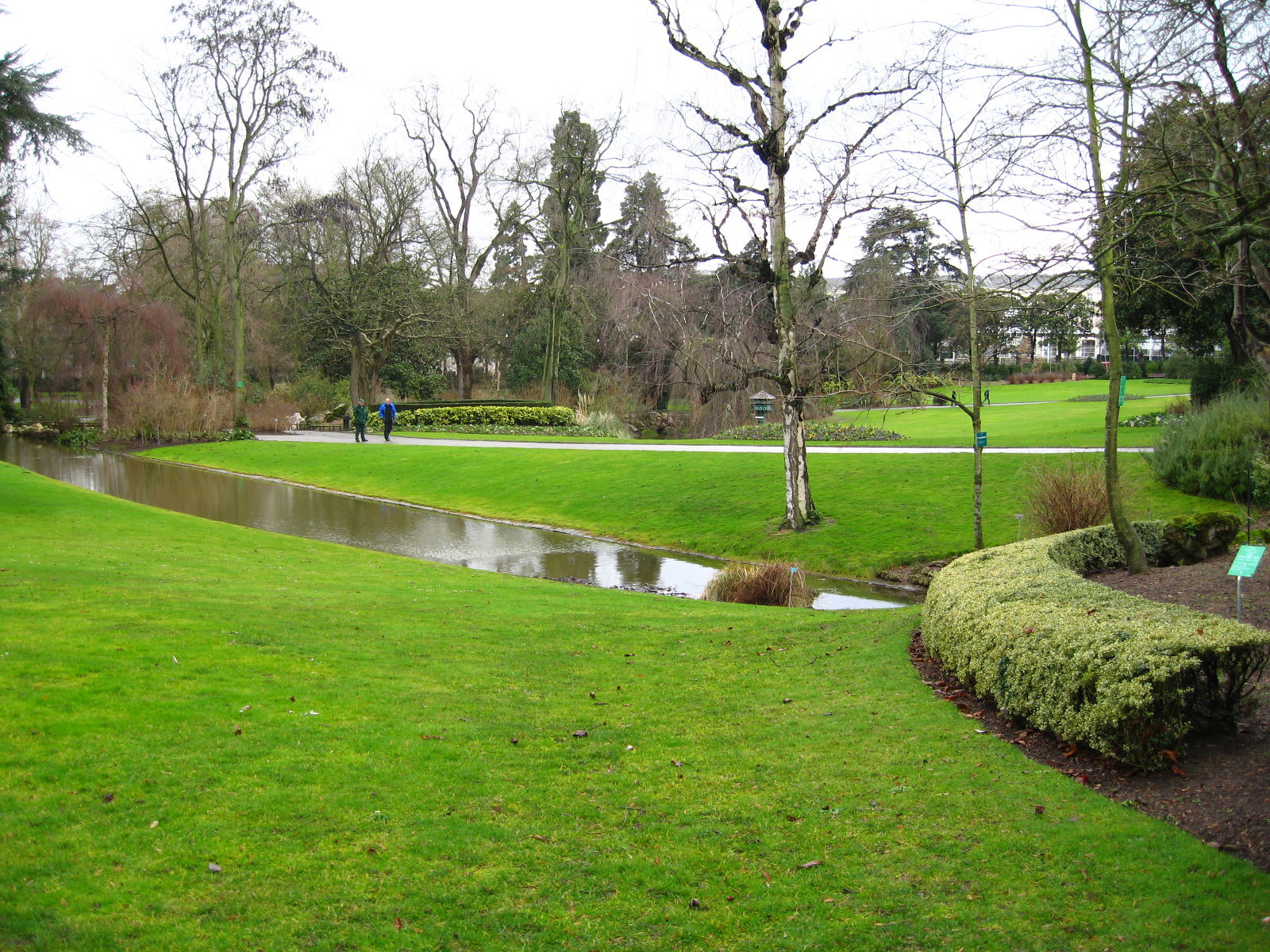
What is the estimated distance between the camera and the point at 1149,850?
4.68 meters

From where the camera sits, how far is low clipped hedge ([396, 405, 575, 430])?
41094 millimetres

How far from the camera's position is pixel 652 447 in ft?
98.1

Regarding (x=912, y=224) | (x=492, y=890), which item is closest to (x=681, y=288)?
(x=912, y=224)

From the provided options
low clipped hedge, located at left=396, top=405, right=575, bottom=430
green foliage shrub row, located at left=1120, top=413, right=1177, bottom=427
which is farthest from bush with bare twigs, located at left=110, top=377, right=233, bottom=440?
green foliage shrub row, located at left=1120, top=413, right=1177, bottom=427

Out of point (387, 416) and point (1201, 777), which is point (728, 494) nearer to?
point (1201, 777)

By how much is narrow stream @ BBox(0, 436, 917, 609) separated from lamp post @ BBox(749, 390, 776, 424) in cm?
1676

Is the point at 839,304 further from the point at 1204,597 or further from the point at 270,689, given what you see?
the point at 270,689

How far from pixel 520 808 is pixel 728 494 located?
16834mm

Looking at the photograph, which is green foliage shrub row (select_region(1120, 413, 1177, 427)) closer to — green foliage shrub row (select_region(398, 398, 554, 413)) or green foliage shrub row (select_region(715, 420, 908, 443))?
green foliage shrub row (select_region(715, 420, 908, 443))

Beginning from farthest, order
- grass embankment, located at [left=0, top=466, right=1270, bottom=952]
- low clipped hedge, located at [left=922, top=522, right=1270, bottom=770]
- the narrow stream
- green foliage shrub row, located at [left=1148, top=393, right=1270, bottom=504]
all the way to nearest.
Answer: green foliage shrub row, located at [left=1148, top=393, right=1270, bottom=504]
the narrow stream
low clipped hedge, located at [left=922, top=522, right=1270, bottom=770]
grass embankment, located at [left=0, top=466, right=1270, bottom=952]

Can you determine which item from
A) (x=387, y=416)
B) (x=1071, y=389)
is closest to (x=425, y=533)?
(x=387, y=416)

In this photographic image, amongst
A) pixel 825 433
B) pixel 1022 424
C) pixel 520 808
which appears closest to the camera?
pixel 520 808

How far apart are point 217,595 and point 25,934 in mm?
6574

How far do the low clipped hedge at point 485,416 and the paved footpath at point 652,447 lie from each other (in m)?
3.30
